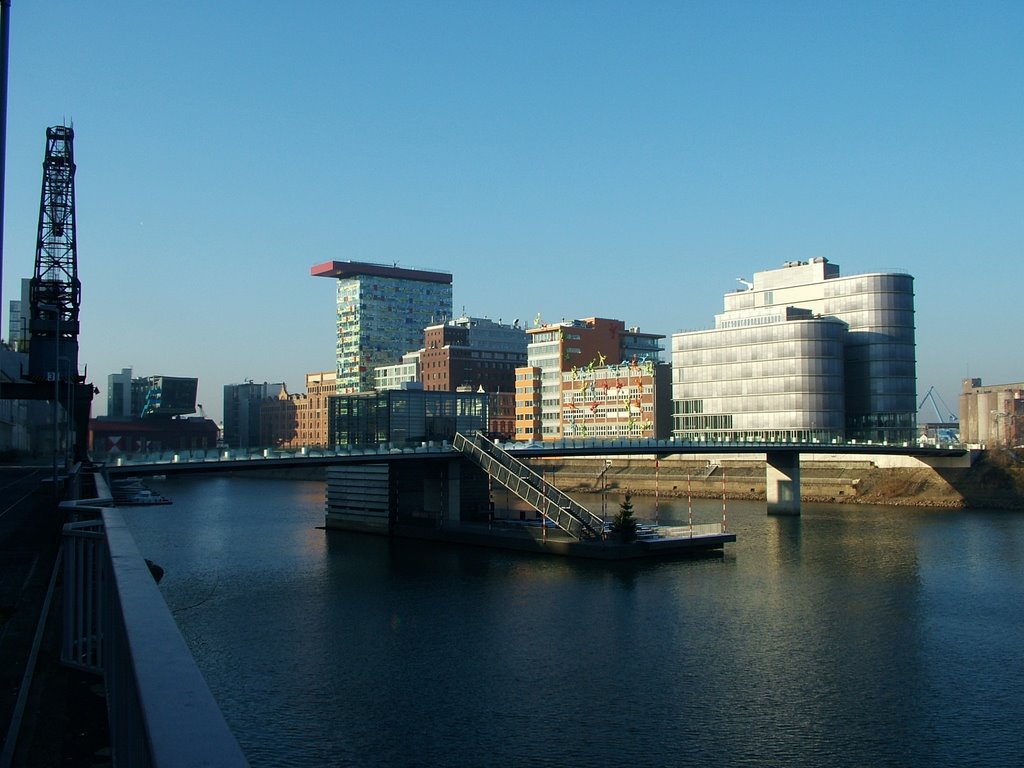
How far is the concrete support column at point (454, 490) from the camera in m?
72.3

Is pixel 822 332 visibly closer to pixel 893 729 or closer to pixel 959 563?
pixel 959 563

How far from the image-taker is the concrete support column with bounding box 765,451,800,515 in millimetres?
94756

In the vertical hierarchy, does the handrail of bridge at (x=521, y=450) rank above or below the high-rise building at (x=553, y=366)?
below

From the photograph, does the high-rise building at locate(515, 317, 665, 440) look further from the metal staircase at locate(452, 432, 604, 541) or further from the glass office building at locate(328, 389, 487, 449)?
the metal staircase at locate(452, 432, 604, 541)

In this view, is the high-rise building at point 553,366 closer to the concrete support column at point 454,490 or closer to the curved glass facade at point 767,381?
the curved glass facade at point 767,381

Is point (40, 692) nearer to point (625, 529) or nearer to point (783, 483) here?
point (625, 529)

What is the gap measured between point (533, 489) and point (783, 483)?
129 feet

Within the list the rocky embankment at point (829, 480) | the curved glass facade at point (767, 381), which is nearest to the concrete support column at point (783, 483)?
the rocky embankment at point (829, 480)

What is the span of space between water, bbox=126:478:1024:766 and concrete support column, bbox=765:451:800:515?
28451 mm

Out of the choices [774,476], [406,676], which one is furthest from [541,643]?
[774,476]

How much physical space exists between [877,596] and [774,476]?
165ft

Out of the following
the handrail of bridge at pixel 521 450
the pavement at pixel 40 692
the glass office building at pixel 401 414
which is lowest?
the pavement at pixel 40 692

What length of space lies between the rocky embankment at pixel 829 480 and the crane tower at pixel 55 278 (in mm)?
52348

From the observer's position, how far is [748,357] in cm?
12988
